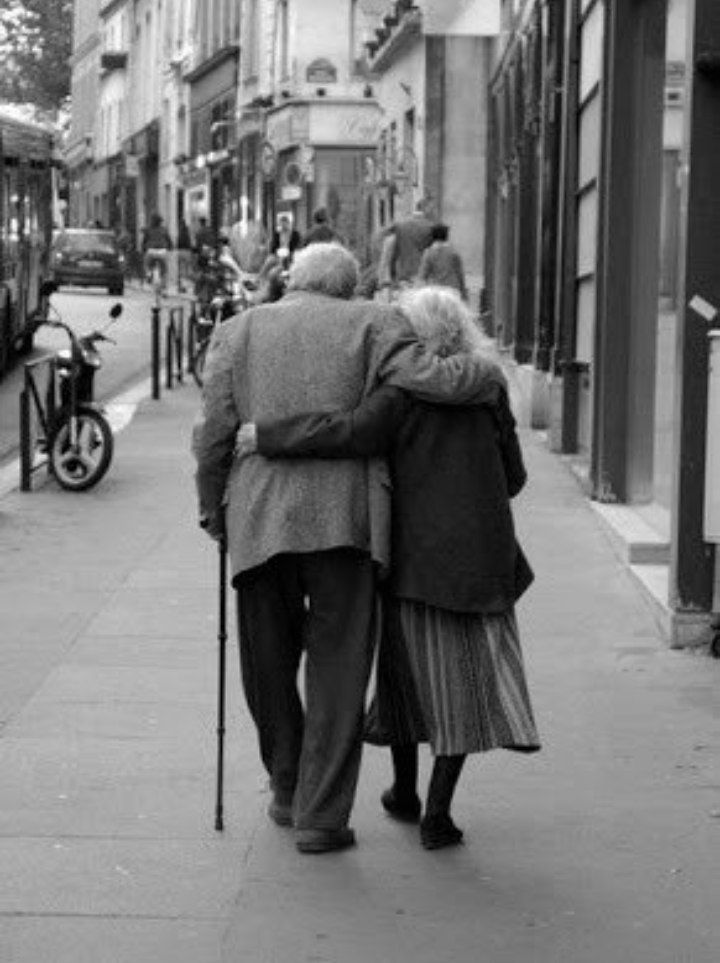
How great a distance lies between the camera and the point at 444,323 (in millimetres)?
7844

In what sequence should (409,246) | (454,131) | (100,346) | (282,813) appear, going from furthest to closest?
1. (454,131)
2. (100,346)
3. (409,246)
4. (282,813)

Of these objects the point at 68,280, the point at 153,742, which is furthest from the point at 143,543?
the point at 68,280

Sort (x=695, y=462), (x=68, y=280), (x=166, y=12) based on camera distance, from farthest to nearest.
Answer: (x=166, y=12)
(x=68, y=280)
(x=695, y=462)

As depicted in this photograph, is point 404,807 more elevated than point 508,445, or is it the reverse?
point 508,445

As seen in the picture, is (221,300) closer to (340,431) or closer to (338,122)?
(340,431)

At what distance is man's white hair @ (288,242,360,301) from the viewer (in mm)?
7926

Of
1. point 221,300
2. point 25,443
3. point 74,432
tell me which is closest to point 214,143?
point 221,300

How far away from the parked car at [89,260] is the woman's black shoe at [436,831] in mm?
51365

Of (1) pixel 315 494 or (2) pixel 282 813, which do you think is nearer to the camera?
(1) pixel 315 494

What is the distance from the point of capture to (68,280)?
5941cm

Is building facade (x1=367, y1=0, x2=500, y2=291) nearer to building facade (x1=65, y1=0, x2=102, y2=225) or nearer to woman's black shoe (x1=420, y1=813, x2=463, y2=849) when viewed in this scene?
woman's black shoe (x1=420, y1=813, x2=463, y2=849)

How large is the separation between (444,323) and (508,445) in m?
0.40

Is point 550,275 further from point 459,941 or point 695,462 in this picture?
point 459,941

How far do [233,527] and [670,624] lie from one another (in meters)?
4.06
